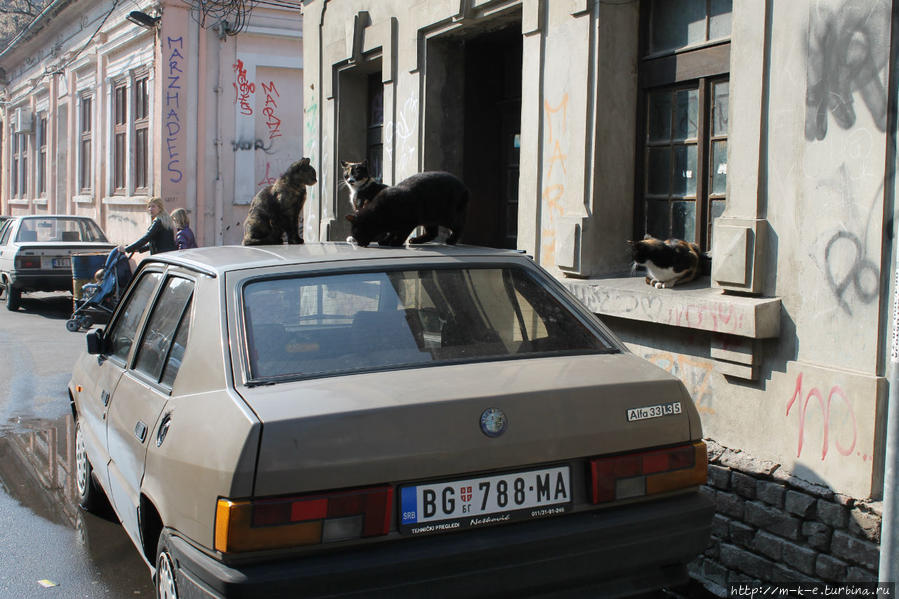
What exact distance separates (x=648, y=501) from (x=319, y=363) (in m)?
1.30

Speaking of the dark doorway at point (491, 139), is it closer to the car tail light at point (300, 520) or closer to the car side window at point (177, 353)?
the car side window at point (177, 353)

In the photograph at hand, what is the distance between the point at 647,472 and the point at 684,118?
12.7 feet

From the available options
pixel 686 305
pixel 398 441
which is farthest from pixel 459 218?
pixel 398 441

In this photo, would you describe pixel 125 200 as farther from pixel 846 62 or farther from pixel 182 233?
pixel 846 62

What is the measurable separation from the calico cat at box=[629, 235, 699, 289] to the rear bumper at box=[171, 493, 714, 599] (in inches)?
110

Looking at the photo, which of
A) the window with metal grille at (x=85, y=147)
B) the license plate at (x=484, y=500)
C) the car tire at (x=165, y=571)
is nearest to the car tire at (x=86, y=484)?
the car tire at (x=165, y=571)

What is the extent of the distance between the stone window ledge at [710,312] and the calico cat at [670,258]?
8 cm

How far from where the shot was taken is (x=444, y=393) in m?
2.88

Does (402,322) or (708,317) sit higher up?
(402,322)

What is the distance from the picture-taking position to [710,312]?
5.17 m

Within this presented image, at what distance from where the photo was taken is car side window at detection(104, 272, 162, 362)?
4.35 meters

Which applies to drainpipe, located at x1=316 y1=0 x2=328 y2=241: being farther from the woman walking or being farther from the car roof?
the car roof

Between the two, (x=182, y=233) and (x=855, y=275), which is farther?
(x=182, y=233)

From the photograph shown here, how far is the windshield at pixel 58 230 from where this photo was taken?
54.7 feet
